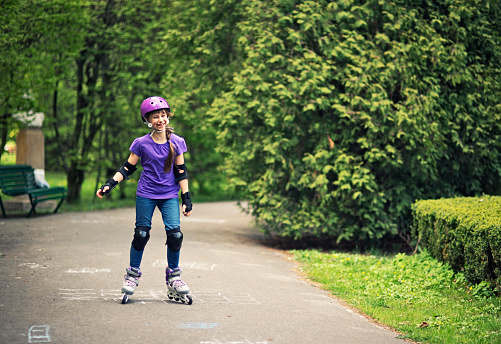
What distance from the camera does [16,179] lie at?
1315cm

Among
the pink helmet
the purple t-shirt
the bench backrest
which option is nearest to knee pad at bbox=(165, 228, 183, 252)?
the purple t-shirt

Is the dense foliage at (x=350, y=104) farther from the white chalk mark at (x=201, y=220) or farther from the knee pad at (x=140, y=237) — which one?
the knee pad at (x=140, y=237)

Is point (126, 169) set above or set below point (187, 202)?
above

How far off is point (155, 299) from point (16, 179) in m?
8.35

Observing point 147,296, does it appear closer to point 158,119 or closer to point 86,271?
point 86,271

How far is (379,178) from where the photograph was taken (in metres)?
11.4

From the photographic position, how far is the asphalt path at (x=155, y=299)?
476cm

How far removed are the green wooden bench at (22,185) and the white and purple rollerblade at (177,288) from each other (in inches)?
298

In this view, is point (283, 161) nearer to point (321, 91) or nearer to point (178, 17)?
point (321, 91)

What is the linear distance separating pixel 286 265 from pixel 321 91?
321 centimetres

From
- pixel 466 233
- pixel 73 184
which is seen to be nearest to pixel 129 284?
pixel 466 233

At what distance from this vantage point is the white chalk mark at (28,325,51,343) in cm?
441

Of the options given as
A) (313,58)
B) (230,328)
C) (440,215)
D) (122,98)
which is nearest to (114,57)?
(122,98)

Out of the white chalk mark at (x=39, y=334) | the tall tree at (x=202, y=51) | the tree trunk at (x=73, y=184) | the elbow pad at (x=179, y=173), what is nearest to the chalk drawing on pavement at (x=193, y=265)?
the elbow pad at (x=179, y=173)
